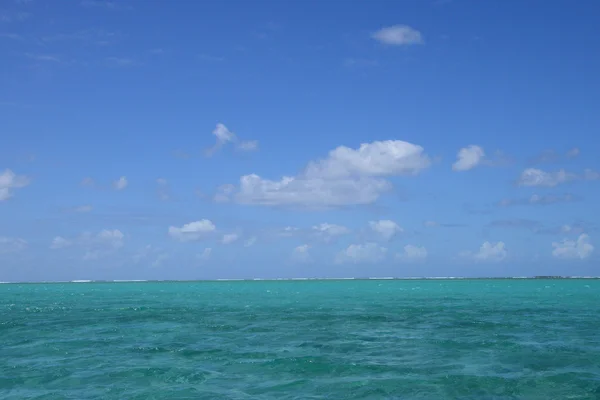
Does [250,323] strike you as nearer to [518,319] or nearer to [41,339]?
[41,339]

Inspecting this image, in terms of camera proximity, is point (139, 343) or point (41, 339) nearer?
point (139, 343)

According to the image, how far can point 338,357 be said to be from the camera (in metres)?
29.8

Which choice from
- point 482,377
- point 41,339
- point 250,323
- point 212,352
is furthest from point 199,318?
point 482,377

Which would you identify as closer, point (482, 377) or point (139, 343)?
point (482, 377)

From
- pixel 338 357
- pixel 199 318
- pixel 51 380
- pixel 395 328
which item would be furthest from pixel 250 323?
pixel 51 380

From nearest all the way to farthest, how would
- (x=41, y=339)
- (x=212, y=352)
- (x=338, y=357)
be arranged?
(x=338, y=357) → (x=212, y=352) → (x=41, y=339)

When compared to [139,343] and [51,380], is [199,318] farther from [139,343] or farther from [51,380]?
[51,380]

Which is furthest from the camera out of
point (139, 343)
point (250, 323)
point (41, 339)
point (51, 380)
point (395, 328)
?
point (250, 323)

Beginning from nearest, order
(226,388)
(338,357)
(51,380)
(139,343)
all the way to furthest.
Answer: (226,388) → (51,380) → (338,357) → (139,343)

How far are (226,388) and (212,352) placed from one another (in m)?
9.08

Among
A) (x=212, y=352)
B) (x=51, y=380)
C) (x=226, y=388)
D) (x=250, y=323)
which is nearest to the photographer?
(x=226, y=388)

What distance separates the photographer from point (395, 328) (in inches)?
1719

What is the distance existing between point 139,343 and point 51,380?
11.3 m

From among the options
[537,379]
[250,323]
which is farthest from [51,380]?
[250,323]
